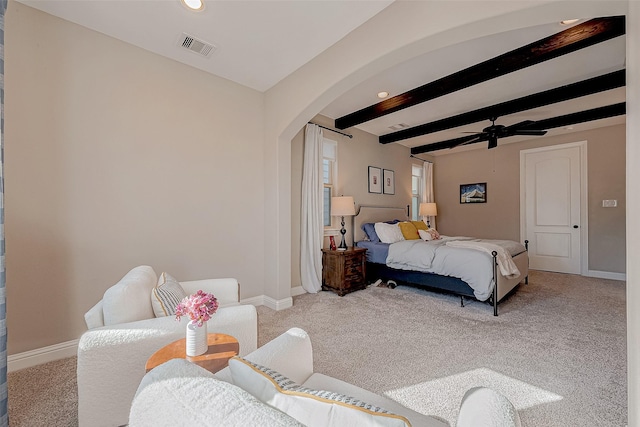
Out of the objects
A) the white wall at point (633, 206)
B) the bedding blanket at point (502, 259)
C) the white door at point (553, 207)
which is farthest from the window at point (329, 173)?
the white door at point (553, 207)

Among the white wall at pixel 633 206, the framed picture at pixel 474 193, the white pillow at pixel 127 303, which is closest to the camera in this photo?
the white wall at pixel 633 206

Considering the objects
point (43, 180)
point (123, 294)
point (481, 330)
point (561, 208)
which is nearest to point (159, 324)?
point (123, 294)

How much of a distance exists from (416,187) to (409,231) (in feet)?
7.57

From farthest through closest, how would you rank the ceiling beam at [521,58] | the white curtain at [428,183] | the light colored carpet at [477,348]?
the white curtain at [428,183] < the ceiling beam at [521,58] < the light colored carpet at [477,348]

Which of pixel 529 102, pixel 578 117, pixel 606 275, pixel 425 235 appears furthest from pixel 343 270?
pixel 606 275

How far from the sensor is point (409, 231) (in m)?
4.80

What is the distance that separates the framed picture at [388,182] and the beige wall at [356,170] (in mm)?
87

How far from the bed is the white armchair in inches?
113

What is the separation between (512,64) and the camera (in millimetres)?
2760

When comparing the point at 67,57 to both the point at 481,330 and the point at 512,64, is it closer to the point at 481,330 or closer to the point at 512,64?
the point at 512,64

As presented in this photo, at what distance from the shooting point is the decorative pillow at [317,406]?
0.60 m

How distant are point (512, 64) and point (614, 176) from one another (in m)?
3.95

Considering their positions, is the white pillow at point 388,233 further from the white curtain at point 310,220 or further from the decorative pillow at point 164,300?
the decorative pillow at point 164,300

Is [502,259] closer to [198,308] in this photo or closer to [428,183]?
[198,308]
